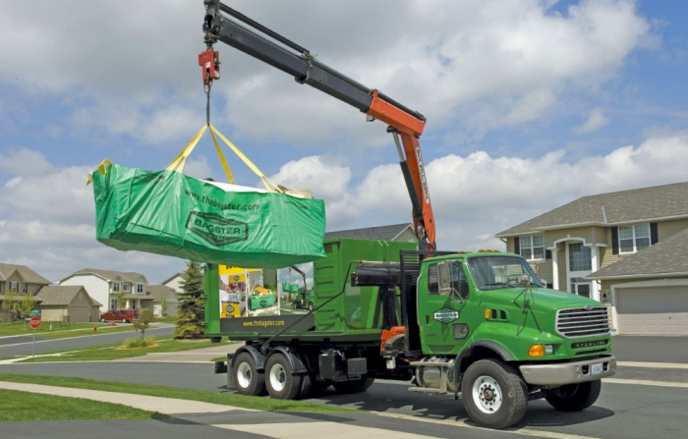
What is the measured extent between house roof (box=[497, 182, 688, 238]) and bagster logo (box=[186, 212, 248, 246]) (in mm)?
28876

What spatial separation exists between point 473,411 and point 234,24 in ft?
24.3

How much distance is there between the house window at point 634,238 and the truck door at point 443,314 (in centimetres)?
2645

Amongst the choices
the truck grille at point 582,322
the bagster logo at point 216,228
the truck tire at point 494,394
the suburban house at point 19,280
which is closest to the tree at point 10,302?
the suburban house at point 19,280

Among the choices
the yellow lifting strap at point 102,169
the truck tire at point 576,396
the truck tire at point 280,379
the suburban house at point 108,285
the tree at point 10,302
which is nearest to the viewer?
the yellow lifting strap at point 102,169

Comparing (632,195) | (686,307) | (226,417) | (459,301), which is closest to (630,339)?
(686,307)

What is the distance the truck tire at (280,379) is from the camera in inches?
545

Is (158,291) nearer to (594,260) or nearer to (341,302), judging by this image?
(594,260)

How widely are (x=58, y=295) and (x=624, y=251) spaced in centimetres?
7027

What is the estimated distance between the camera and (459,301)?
11.0 m

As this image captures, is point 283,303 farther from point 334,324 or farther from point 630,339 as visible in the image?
point 630,339

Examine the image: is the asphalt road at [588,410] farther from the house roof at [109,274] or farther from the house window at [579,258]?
the house roof at [109,274]

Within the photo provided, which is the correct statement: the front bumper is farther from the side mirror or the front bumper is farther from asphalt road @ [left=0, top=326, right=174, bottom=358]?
asphalt road @ [left=0, top=326, right=174, bottom=358]

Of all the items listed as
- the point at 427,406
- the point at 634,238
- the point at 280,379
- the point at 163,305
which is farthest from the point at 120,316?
the point at 427,406

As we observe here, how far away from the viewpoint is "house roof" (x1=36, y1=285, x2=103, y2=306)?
8181 cm
